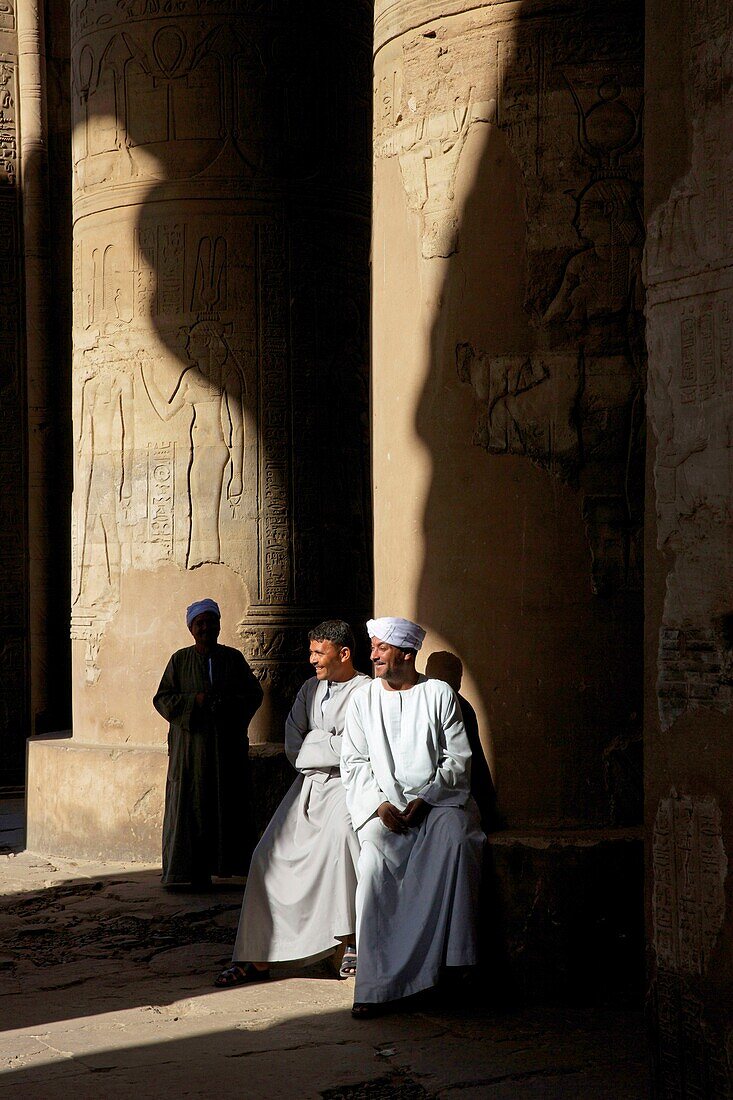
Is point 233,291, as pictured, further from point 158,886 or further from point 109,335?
point 158,886

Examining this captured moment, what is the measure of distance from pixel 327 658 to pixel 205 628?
213 cm

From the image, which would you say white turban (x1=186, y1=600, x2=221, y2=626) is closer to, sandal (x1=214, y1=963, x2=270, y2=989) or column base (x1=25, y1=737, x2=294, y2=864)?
column base (x1=25, y1=737, x2=294, y2=864)

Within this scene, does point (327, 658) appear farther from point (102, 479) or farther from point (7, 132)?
point (7, 132)

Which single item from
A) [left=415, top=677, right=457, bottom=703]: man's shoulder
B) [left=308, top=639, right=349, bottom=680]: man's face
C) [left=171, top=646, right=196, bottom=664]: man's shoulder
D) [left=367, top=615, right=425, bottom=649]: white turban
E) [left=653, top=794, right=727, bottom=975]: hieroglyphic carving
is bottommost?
[left=653, top=794, right=727, bottom=975]: hieroglyphic carving

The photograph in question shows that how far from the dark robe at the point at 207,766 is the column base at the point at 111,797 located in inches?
14.6

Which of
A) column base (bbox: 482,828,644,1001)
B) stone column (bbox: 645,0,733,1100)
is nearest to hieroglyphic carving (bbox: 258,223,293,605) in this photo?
column base (bbox: 482,828,644,1001)

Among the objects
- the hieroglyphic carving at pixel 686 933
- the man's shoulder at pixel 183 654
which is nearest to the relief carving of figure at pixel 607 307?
the hieroglyphic carving at pixel 686 933

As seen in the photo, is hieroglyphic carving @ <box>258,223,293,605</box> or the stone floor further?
hieroglyphic carving @ <box>258,223,293,605</box>

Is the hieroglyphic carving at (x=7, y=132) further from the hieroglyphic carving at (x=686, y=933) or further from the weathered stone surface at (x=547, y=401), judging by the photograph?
the hieroglyphic carving at (x=686, y=933)

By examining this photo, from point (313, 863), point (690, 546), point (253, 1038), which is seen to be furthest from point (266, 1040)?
point (690, 546)

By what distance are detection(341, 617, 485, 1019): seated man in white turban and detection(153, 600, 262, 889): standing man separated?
2380mm

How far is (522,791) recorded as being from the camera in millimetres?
5164

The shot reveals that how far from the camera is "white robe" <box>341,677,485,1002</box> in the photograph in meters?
4.91

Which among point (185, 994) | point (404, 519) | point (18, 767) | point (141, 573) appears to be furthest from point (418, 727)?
point (18, 767)
